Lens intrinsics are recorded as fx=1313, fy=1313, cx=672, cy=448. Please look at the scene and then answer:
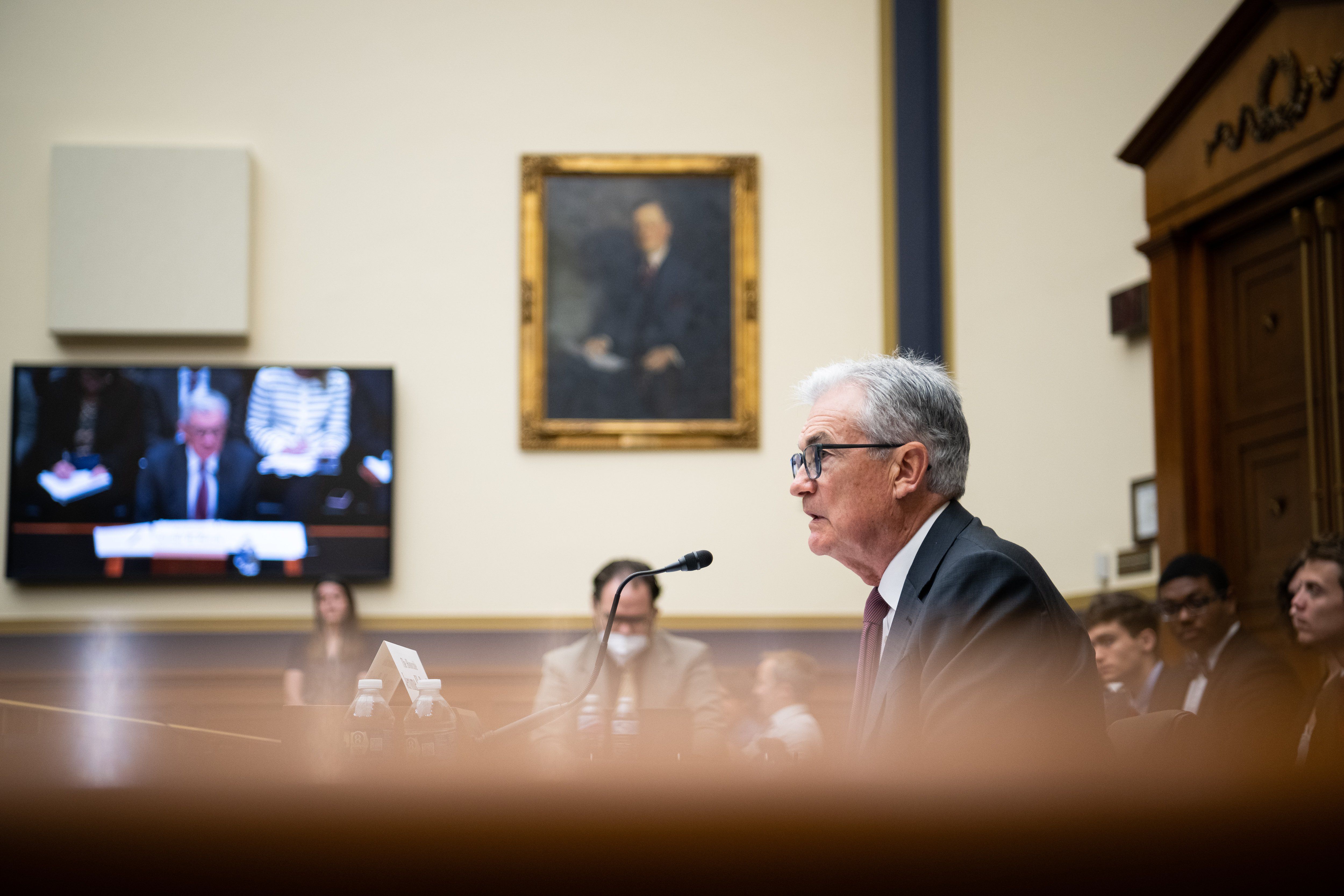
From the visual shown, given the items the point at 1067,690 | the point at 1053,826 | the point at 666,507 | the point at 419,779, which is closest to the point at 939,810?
the point at 1053,826

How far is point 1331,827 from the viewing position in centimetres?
40

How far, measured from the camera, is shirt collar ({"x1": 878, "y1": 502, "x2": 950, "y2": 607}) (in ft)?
6.44

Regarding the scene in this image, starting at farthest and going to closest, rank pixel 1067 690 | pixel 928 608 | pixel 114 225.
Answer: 1. pixel 114 225
2. pixel 928 608
3. pixel 1067 690

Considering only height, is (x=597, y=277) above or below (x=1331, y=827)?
above

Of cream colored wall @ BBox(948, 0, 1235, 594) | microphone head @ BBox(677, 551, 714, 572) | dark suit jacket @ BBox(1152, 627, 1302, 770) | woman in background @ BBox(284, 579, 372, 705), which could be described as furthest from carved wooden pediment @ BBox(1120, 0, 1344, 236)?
woman in background @ BBox(284, 579, 372, 705)

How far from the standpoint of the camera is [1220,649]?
378cm

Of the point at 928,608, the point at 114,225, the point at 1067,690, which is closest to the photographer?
the point at 1067,690

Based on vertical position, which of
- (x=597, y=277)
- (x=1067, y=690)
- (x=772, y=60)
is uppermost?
(x=772, y=60)

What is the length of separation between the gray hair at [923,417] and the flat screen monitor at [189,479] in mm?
4820

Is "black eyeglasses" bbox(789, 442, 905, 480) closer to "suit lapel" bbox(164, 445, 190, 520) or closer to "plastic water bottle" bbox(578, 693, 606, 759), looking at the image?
"plastic water bottle" bbox(578, 693, 606, 759)

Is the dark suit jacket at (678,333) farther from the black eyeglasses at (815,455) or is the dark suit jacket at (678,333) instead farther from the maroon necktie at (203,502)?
the black eyeglasses at (815,455)

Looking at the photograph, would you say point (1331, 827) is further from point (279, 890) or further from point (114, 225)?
point (114, 225)

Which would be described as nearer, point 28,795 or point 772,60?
point 28,795

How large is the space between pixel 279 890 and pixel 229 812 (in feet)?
0.09
